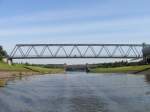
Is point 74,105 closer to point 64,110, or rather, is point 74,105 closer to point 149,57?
point 64,110

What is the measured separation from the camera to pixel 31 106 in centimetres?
3177

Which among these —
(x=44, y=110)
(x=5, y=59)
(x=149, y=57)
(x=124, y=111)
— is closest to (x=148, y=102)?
(x=124, y=111)

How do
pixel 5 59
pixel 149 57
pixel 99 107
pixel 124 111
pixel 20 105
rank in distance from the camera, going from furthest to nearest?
pixel 149 57 → pixel 5 59 → pixel 20 105 → pixel 99 107 → pixel 124 111

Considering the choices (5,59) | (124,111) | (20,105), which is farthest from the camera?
(5,59)

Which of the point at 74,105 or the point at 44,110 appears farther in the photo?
the point at 74,105

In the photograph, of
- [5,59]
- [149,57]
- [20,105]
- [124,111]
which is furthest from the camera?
[149,57]

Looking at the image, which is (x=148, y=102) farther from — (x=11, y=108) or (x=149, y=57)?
(x=149, y=57)

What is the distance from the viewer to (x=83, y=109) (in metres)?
29.3

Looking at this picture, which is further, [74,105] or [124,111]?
[74,105]

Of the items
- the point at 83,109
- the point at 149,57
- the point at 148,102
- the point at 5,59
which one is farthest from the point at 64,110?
the point at 149,57

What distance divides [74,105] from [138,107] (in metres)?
4.56

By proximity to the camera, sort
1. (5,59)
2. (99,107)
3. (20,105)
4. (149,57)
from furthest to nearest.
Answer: (149,57)
(5,59)
(20,105)
(99,107)

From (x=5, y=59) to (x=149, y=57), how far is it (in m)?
60.9

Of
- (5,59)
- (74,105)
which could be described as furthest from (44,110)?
(5,59)
